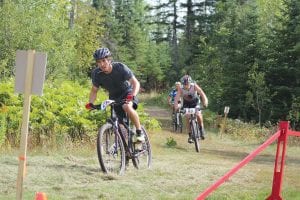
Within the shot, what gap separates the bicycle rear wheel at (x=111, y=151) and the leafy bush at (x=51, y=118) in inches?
127

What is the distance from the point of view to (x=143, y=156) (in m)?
9.27

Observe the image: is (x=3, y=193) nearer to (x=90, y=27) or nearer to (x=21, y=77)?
(x=21, y=77)

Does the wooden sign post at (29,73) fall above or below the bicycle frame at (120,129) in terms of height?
above

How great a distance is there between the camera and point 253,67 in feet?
82.6

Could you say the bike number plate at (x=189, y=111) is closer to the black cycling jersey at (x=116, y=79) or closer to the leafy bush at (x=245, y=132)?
the black cycling jersey at (x=116, y=79)

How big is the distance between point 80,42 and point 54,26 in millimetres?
11982

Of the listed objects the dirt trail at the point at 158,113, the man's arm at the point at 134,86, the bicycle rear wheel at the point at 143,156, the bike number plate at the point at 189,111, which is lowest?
the dirt trail at the point at 158,113

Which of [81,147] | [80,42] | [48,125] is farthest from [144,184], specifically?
[80,42]

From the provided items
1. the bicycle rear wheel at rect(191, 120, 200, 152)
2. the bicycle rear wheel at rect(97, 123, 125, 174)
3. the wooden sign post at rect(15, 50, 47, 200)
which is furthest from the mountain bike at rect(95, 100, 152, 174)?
the bicycle rear wheel at rect(191, 120, 200, 152)

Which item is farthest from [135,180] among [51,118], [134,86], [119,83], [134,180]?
[51,118]

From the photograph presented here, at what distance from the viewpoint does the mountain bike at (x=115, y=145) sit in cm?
780

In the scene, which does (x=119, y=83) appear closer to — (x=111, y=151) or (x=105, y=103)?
(x=105, y=103)

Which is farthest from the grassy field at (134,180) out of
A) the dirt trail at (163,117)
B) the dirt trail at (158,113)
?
the dirt trail at (158,113)

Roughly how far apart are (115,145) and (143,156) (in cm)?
126
